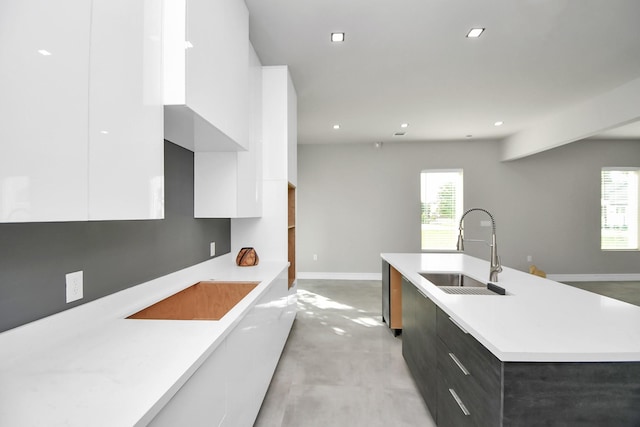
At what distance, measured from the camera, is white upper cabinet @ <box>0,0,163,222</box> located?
672 millimetres

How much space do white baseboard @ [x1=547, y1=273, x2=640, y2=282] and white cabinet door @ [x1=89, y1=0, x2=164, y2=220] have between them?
7.14 m

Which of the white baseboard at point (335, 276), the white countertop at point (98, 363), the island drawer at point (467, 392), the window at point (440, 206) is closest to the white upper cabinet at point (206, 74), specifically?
the white countertop at point (98, 363)

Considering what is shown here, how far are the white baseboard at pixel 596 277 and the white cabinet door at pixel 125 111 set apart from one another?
714 cm

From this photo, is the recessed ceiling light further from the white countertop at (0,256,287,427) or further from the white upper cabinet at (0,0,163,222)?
the white countertop at (0,256,287,427)

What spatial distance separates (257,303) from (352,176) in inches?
185

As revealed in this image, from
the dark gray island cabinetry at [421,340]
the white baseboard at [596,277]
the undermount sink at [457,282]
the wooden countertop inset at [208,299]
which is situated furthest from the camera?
the white baseboard at [596,277]

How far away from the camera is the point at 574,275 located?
5.91 metres

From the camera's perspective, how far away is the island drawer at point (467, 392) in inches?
42.5

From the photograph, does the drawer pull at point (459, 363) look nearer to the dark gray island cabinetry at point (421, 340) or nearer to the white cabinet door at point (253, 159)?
the dark gray island cabinetry at point (421, 340)

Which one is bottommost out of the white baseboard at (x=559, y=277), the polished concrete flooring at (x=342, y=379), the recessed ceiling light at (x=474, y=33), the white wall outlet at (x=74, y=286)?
the polished concrete flooring at (x=342, y=379)

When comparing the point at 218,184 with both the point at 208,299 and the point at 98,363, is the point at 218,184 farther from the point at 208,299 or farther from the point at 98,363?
the point at 98,363

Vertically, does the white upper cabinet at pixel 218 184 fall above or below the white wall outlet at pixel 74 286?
above

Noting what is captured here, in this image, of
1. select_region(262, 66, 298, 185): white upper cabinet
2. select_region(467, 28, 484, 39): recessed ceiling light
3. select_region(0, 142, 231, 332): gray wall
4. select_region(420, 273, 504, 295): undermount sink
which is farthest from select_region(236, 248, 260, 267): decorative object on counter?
select_region(467, 28, 484, 39): recessed ceiling light

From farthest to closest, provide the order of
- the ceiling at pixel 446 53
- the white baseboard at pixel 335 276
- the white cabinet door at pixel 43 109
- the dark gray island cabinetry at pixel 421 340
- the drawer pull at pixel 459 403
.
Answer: the white baseboard at pixel 335 276 < the ceiling at pixel 446 53 < the dark gray island cabinetry at pixel 421 340 < the drawer pull at pixel 459 403 < the white cabinet door at pixel 43 109
